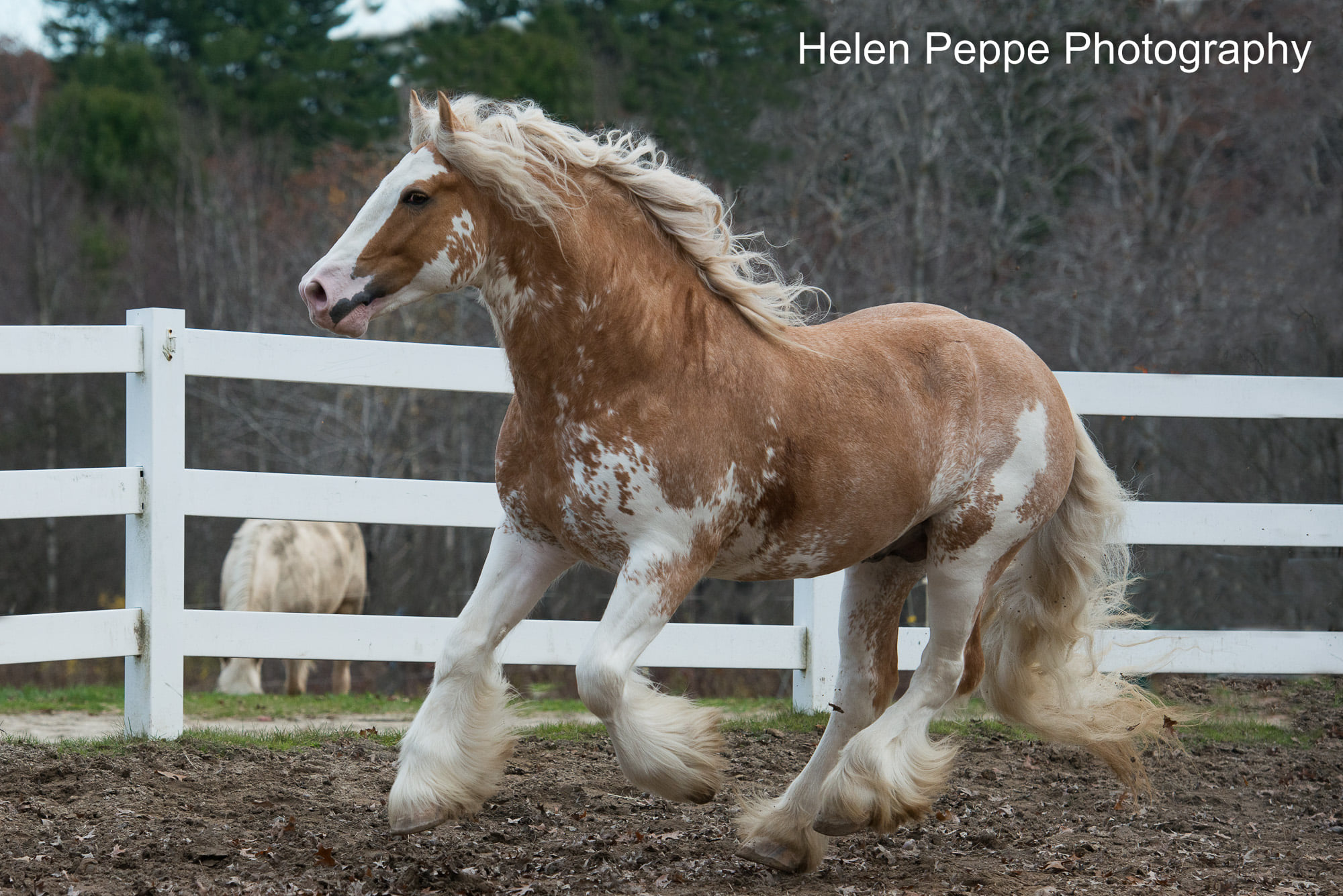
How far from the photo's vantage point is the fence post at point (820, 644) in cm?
582

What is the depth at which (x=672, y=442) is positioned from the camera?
121 inches

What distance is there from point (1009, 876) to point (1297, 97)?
1613cm

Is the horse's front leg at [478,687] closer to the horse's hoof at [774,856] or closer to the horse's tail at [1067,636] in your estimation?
the horse's hoof at [774,856]

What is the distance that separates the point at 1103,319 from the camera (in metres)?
16.3

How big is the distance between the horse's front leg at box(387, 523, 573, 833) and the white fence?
1863 mm

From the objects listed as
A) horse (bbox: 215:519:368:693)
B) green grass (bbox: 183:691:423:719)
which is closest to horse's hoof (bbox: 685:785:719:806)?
green grass (bbox: 183:691:423:719)

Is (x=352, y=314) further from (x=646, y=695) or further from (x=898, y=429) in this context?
(x=898, y=429)

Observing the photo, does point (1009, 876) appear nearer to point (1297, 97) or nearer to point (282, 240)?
point (1297, 97)

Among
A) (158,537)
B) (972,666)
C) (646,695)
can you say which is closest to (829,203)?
(158,537)

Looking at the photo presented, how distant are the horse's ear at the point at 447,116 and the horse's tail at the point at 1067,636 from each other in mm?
2231

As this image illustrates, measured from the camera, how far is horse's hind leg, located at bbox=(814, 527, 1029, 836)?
3.39m

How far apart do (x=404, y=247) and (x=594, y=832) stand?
1.90 metres

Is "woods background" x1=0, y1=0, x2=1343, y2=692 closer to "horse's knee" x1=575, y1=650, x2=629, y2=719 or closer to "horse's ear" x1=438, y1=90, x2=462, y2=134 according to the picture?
"horse's knee" x1=575, y1=650, x2=629, y2=719

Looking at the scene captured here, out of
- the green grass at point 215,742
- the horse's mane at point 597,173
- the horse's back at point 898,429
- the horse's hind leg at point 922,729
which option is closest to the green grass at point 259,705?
the green grass at point 215,742
